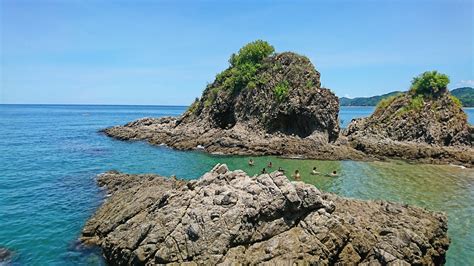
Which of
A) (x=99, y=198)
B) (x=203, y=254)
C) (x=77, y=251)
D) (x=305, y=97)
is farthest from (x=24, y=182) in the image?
(x=305, y=97)

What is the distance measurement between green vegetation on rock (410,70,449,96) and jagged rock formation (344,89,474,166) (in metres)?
0.68

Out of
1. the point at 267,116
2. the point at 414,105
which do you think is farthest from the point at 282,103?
the point at 414,105

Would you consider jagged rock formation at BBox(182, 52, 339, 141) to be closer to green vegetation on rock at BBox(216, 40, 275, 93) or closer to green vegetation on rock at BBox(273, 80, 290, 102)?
green vegetation on rock at BBox(273, 80, 290, 102)

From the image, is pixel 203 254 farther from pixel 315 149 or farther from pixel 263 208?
pixel 315 149

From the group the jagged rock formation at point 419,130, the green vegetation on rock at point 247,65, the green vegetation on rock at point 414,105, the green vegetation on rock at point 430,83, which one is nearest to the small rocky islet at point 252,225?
the jagged rock formation at point 419,130

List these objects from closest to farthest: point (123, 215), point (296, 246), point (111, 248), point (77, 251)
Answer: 1. point (296, 246)
2. point (111, 248)
3. point (77, 251)
4. point (123, 215)

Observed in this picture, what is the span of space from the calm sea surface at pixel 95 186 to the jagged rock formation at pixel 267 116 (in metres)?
4.26

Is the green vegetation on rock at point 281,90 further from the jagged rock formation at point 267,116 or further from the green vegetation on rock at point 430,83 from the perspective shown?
the green vegetation on rock at point 430,83

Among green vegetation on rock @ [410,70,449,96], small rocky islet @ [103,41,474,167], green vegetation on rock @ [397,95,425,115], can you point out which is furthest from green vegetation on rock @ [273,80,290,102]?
green vegetation on rock @ [410,70,449,96]

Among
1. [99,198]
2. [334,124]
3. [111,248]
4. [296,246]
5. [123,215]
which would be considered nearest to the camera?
[296,246]

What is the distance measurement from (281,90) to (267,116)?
489cm

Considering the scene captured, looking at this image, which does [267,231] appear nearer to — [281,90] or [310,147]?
[310,147]

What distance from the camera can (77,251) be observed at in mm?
22203

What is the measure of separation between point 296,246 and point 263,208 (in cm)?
248
